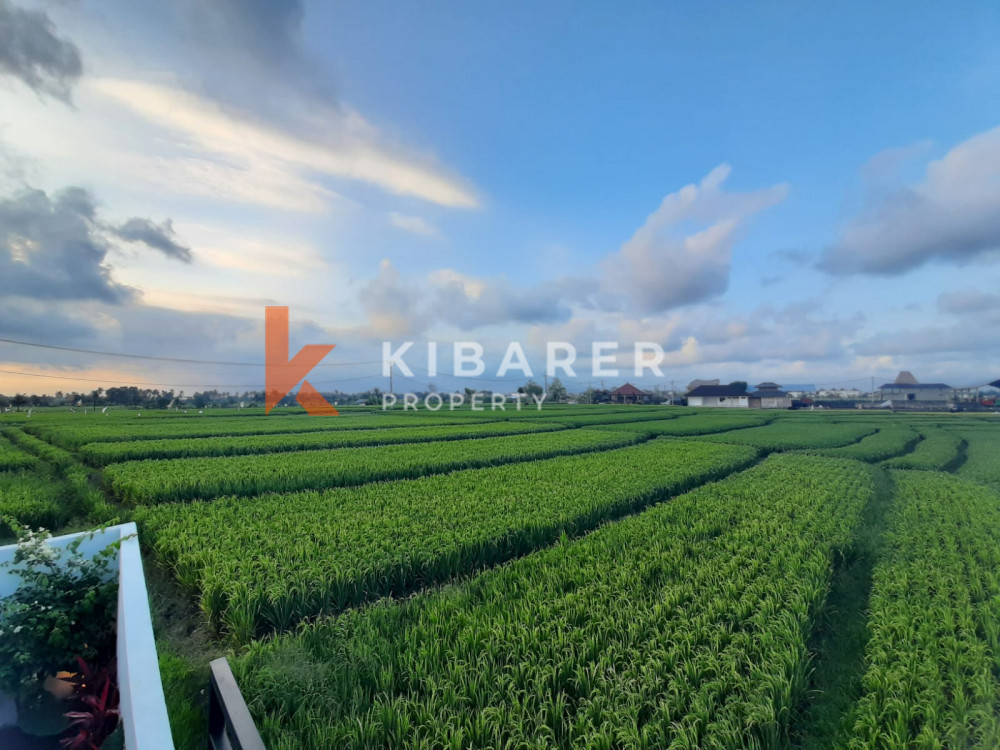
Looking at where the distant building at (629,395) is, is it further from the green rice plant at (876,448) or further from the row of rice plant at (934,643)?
the row of rice plant at (934,643)

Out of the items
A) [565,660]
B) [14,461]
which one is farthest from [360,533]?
[14,461]

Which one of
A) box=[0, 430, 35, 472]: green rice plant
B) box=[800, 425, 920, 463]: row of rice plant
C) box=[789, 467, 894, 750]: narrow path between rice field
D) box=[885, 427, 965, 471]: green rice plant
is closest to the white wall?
box=[800, 425, 920, 463]: row of rice plant

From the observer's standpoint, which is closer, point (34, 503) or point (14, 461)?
point (34, 503)

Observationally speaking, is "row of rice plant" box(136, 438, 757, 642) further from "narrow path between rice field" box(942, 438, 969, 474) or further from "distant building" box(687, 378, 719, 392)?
"distant building" box(687, 378, 719, 392)

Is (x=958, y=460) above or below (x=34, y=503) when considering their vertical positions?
below

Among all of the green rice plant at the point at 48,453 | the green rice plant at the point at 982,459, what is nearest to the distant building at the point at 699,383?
the green rice plant at the point at 982,459

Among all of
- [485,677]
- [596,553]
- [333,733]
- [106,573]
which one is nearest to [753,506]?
[596,553]

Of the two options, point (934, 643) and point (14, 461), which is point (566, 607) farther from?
point (14, 461)
